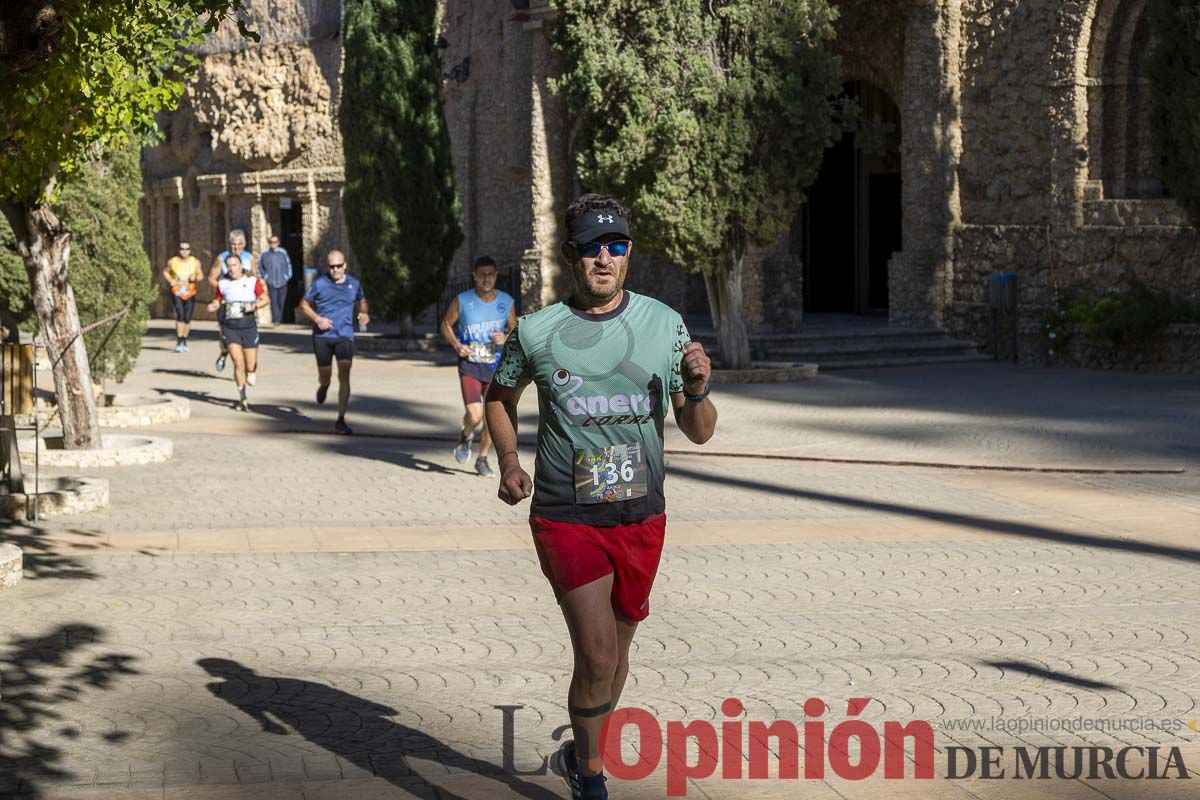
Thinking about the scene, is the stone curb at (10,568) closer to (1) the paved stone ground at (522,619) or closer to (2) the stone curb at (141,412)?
(1) the paved stone ground at (522,619)

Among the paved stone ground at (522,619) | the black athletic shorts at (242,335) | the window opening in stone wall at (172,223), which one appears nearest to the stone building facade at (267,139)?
the window opening in stone wall at (172,223)

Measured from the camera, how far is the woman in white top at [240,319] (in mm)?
19125

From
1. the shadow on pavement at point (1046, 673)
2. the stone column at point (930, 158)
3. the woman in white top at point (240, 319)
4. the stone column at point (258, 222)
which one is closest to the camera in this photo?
the shadow on pavement at point (1046, 673)

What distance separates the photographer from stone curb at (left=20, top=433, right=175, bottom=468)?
14.1 meters

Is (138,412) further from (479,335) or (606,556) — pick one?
(606,556)

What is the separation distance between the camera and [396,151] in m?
27.9

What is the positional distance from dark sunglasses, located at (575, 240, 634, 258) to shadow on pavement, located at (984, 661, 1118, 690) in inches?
116

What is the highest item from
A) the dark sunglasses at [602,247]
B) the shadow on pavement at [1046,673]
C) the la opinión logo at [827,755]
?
the dark sunglasses at [602,247]

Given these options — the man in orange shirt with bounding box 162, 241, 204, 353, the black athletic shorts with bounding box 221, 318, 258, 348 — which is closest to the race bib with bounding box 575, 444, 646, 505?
the black athletic shorts with bounding box 221, 318, 258, 348

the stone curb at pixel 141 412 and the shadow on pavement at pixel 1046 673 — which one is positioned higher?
the stone curb at pixel 141 412

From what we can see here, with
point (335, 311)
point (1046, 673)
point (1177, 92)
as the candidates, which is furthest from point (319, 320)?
point (1046, 673)

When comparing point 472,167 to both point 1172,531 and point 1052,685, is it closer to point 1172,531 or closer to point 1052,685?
point 1172,531

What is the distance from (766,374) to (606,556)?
16.4m

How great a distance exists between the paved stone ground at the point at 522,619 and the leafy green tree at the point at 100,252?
2.33 m
